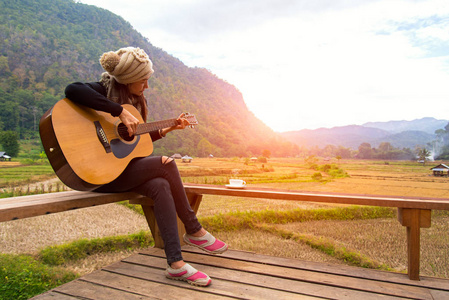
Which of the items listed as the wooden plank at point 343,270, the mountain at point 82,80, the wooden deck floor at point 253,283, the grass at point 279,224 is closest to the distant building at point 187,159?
the grass at point 279,224

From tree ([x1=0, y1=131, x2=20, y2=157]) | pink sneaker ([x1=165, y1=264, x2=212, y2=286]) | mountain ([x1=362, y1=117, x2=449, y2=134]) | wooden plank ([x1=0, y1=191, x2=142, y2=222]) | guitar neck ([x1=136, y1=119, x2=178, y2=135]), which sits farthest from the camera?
mountain ([x1=362, y1=117, x2=449, y2=134])

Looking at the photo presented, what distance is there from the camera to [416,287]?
2170 millimetres

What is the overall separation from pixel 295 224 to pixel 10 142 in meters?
7.18

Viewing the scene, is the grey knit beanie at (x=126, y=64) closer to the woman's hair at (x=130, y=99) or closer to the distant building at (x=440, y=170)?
the woman's hair at (x=130, y=99)

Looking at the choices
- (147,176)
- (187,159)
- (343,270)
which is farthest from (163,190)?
(187,159)

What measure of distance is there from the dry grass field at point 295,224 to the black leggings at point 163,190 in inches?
87.2

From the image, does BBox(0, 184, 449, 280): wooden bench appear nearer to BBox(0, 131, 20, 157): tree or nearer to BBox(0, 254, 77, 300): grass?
BBox(0, 254, 77, 300): grass

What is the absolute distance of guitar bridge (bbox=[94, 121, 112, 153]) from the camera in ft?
7.22

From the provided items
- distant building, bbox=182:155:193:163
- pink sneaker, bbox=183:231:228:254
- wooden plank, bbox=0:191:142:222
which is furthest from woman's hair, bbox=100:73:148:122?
distant building, bbox=182:155:193:163

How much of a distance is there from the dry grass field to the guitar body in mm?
2317

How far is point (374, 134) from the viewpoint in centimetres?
971

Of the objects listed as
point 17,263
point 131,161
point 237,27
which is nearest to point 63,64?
point 237,27

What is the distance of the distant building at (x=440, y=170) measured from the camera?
658 centimetres

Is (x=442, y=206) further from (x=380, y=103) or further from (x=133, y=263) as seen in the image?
(x=380, y=103)
